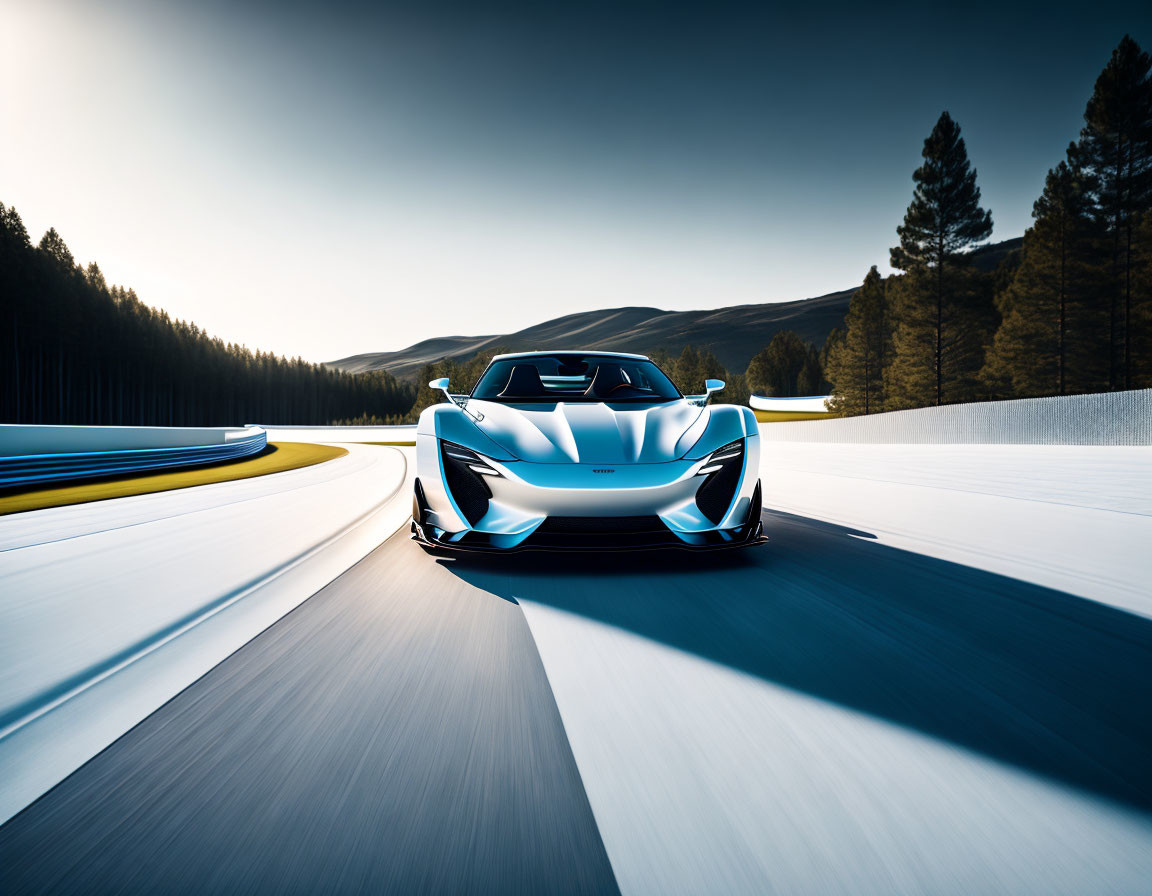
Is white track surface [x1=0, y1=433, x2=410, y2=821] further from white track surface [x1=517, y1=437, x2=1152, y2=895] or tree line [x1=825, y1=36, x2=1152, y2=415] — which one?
tree line [x1=825, y1=36, x2=1152, y2=415]

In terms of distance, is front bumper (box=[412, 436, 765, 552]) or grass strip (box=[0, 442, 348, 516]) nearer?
front bumper (box=[412, 436, 765, 552])

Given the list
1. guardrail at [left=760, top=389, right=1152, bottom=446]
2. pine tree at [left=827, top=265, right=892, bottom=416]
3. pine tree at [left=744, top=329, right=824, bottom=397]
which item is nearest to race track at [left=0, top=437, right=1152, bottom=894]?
guardrail at [left=760, top=389, right=1152, bottom=446]

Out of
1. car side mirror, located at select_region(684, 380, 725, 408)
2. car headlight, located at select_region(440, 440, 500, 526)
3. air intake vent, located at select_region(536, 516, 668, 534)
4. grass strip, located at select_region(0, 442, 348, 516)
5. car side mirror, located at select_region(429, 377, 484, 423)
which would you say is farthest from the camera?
grass strip, located at select_region(0, 442, 348, 516)

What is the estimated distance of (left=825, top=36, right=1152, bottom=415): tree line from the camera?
3569 cm

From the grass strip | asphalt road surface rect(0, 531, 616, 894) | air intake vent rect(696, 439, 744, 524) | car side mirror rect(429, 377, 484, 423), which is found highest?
car side mirror rect(429, 377, 484, 423)

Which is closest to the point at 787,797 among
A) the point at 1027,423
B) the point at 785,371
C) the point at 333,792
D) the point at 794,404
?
the point at 333,792

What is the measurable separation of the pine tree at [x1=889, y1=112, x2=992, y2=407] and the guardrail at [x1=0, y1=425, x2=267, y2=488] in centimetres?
4114

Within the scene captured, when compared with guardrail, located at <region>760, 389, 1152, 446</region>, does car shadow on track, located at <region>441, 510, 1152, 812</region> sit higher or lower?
lower

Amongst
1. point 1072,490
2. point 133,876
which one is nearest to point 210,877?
point 133,876

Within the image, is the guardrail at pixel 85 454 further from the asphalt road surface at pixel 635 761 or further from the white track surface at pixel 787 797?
the white track surface at pixel 787 797

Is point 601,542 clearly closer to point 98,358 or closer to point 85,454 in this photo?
point 85,454

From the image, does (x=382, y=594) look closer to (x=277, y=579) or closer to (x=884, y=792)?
(x=277, y=579)

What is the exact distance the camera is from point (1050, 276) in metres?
40.4

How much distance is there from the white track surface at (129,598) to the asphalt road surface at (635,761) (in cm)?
18
